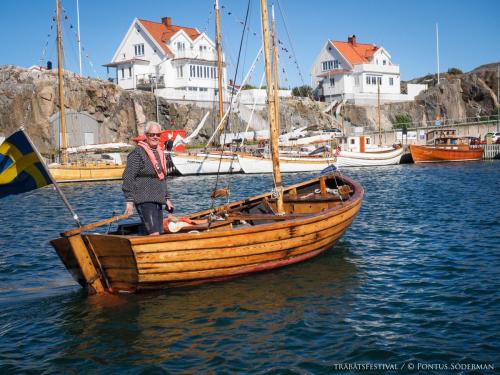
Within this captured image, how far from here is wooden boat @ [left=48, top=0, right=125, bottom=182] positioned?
41031 millimetres

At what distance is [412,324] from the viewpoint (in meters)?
9.38

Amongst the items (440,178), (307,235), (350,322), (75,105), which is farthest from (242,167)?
(350,322)

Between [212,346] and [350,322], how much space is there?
8.14 feet

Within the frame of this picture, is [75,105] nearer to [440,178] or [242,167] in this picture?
[242,167]

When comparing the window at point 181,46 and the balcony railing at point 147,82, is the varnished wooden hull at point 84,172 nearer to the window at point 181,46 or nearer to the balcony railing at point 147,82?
the balcony railing at point 147,82

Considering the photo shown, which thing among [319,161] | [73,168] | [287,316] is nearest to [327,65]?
[319,161]

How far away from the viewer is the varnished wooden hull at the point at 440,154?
5569cm

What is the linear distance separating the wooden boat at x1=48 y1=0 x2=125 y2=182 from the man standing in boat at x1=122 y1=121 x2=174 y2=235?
32037 mm

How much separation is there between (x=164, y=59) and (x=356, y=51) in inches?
1297

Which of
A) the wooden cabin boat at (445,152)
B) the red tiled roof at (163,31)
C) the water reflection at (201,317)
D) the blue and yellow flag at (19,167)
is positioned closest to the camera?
the water reflection at (201,317)

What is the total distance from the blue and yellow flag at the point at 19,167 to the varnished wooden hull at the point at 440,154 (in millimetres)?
49263

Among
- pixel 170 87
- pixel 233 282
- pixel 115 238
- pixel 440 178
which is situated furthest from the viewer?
pixel 170 87

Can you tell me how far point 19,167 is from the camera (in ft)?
33.9

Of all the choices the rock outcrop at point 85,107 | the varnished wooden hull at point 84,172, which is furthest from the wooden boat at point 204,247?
the rock outcrop at point 85,107
